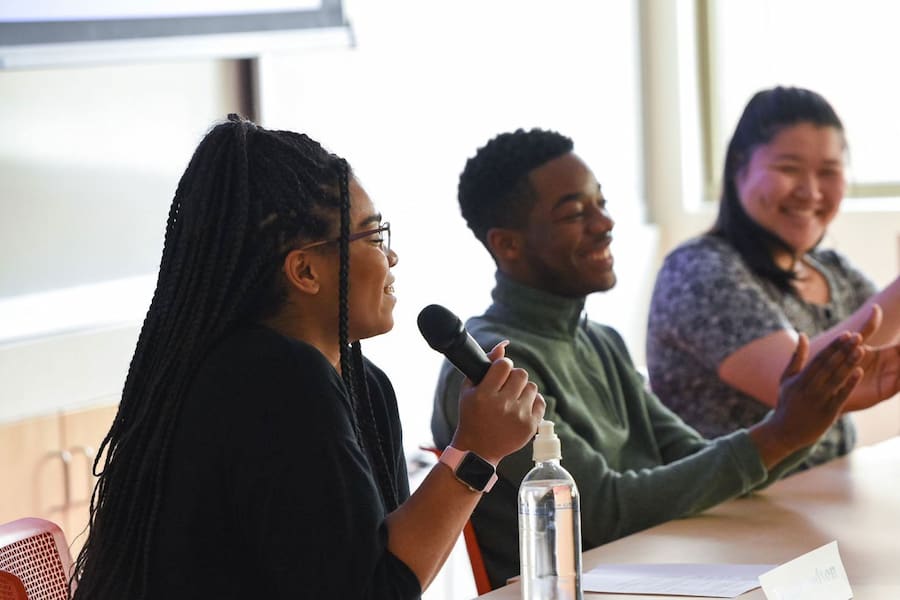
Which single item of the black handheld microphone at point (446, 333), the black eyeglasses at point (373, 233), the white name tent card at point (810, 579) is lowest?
the white name tent card at point (810, 579)

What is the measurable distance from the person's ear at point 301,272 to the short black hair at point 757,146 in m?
1.52

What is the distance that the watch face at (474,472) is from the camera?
4.51ft

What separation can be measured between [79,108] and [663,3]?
250 cm

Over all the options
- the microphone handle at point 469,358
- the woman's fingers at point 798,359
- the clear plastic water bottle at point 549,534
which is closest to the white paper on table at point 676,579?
the clear plastic water bottle at point 549,534

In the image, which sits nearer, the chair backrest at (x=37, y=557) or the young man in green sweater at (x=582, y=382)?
Answer: the chair backrest at (x=37, y=557)

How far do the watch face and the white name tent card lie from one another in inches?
12.9

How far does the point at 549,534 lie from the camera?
5.20 ft

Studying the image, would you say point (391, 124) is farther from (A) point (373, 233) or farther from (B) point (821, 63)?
(A) point (373, 233)

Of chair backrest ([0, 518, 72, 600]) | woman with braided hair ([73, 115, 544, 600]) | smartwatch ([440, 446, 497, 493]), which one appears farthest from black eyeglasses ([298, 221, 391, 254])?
chair backrest ([0, 518, 72, 600])

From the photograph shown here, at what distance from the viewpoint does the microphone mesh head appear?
4.46 ft

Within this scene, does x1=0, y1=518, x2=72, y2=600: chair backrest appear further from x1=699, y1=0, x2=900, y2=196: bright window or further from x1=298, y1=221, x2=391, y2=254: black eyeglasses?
x1=699, y1=0, x2=900, y2=196: bright window

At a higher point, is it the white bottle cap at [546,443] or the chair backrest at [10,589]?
the white bottle cap at [546,443]

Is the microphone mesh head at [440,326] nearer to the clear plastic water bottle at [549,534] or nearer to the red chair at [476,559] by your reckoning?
the clear plastic water bottle at [549,534]

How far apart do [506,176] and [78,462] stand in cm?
107
